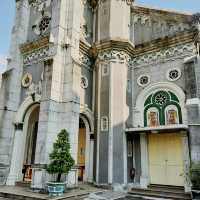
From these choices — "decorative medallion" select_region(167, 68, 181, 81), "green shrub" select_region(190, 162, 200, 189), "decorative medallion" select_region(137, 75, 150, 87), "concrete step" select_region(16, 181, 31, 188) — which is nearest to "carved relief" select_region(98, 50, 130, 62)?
"decorative medallion" select_region(137, 75, 150, 87)

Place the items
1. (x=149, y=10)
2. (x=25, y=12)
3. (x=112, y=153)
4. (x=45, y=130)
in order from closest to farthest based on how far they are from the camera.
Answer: (x=45, y=130)
(x=112, y=153)
(x=149, y=10)
(x=25, y=12)

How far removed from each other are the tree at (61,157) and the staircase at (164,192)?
349cm

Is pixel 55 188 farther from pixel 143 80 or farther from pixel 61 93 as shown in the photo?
pixel 143 80

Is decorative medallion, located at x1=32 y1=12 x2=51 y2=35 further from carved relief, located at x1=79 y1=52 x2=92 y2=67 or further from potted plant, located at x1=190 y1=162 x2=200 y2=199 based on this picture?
potted plant, located at x1=190 y1=162 x2=200 y2=199

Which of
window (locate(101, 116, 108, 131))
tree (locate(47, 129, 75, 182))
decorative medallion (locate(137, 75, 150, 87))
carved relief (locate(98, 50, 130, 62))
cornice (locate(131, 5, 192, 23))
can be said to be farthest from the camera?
decorative medallion (locate(137, 75, 150, 87))

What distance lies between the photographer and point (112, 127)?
1241 cm

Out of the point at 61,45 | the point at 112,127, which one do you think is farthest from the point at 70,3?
the point at 112,127

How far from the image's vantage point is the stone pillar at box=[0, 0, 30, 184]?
13.1 metres

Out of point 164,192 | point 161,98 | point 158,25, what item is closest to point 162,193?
point 164,192

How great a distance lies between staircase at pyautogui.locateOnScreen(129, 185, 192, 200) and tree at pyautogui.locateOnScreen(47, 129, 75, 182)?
11.4ft

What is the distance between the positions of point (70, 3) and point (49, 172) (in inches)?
398

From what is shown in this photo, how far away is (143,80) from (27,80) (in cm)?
729

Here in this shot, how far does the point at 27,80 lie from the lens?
14289mm

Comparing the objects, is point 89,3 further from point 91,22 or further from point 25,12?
point 25,12
